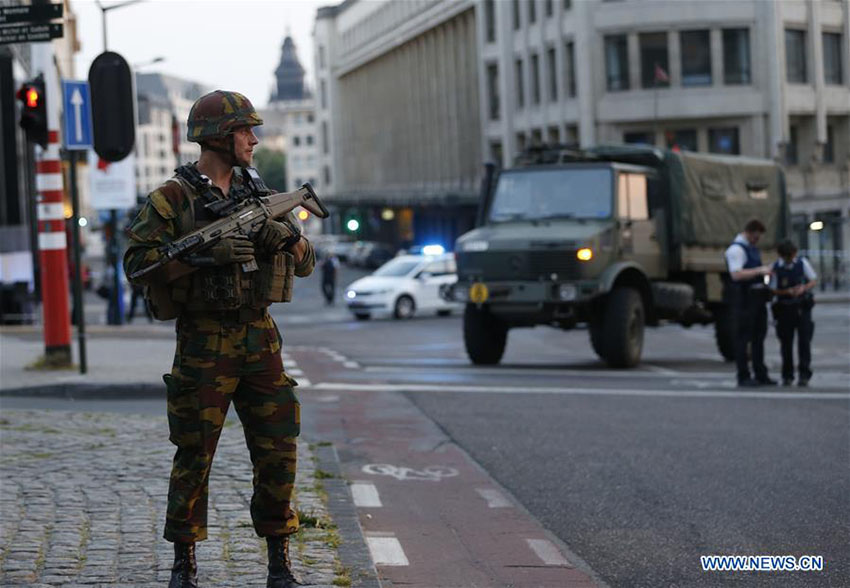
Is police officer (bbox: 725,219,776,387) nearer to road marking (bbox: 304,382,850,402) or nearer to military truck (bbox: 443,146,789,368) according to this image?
road marking (bbox: 304,382,850,402)

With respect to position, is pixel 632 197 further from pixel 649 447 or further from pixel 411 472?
pixel 411 472

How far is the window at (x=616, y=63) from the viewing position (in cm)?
6150

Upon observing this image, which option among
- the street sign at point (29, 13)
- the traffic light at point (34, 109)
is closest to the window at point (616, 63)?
the traffic light at point (34, 109)

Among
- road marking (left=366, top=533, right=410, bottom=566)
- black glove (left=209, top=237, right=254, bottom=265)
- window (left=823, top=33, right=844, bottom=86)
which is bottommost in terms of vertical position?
road marking (left=366, top=533, right=410, bottom=566)

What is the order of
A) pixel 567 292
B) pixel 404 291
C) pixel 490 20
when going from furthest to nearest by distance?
Answer: pixel 490 20 → pixel 404 291 → pixel 567 292

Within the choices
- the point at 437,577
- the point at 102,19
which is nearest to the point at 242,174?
the point at 437,577

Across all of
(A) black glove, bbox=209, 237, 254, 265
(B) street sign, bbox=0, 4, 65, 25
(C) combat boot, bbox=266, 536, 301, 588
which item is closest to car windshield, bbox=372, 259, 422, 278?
(B) street sign, bbox=0, 4, 65, 25

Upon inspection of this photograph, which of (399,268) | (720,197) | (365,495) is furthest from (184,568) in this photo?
(399,268)

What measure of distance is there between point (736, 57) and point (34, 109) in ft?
155

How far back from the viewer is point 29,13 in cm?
1258

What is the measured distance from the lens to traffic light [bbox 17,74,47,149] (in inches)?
624

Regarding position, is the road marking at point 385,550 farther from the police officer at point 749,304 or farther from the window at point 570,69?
the window at point 570,69

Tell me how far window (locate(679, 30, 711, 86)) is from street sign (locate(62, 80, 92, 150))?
45.9m

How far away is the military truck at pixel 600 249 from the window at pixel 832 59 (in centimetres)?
3605
